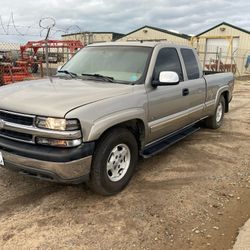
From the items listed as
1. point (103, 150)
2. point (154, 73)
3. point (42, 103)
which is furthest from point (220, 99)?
point (42, 103)

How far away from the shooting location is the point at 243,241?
3287 mm

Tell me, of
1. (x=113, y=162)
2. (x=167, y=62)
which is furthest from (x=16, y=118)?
(x=167, y=62)

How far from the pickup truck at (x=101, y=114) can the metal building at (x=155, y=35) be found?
98.7 feet

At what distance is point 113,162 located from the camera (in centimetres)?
407

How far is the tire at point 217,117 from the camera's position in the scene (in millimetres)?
7332

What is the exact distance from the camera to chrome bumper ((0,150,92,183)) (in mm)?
3430

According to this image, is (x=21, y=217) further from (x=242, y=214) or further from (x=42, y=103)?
(x=242, y=214)

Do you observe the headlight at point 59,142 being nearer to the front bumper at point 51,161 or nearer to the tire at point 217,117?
the front bumper at point 51,161

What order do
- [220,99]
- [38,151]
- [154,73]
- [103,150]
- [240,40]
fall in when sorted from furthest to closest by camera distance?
Answer: [240,40] → [220,99] → [154,73] → [103,150] → [38,151]

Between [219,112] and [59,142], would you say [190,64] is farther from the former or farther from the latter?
[59,142]

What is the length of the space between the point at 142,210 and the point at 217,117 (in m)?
4.33

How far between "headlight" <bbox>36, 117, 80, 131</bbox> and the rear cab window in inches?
115

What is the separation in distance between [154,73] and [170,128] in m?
0.98

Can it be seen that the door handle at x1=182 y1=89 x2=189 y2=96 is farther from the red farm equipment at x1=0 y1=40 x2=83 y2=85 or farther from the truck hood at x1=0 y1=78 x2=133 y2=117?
the red farm equipment at x1=0 y1=40 x2=83 y2=85
